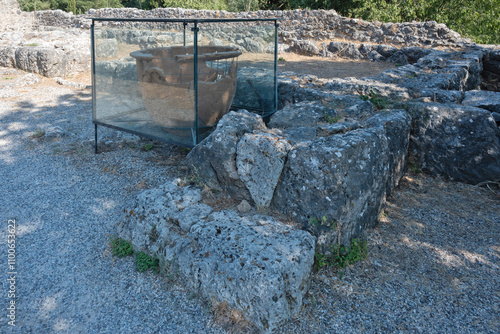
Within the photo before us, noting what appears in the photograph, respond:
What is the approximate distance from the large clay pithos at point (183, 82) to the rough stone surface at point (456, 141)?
219cm

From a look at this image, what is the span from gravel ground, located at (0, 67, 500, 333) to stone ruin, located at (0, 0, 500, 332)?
0.68 ft

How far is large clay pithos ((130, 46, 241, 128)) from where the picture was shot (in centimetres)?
393

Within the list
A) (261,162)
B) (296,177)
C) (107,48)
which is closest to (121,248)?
(261,162)

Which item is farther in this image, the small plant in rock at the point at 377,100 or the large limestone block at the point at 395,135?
the small plant in rock at the point at 377,100

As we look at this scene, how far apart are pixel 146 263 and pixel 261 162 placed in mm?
1205

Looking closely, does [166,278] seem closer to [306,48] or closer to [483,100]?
[483,100]

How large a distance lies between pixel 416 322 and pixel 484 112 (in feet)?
8.92

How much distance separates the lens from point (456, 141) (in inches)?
161

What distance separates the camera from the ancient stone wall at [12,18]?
55.4 feet

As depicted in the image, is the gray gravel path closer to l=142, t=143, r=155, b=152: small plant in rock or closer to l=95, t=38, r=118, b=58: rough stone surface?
l=142, t=143, r=155, b=152: small plant in rock

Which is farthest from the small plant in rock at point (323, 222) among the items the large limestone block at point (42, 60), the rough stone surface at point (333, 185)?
the large limestone block at point (42, 60)

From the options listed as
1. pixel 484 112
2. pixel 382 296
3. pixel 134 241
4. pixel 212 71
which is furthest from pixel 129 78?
pixel 484 112

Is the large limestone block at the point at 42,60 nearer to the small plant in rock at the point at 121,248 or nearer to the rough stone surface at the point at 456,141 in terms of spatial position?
the small plant in rock at the point at 121,248

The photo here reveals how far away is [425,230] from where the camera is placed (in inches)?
133
